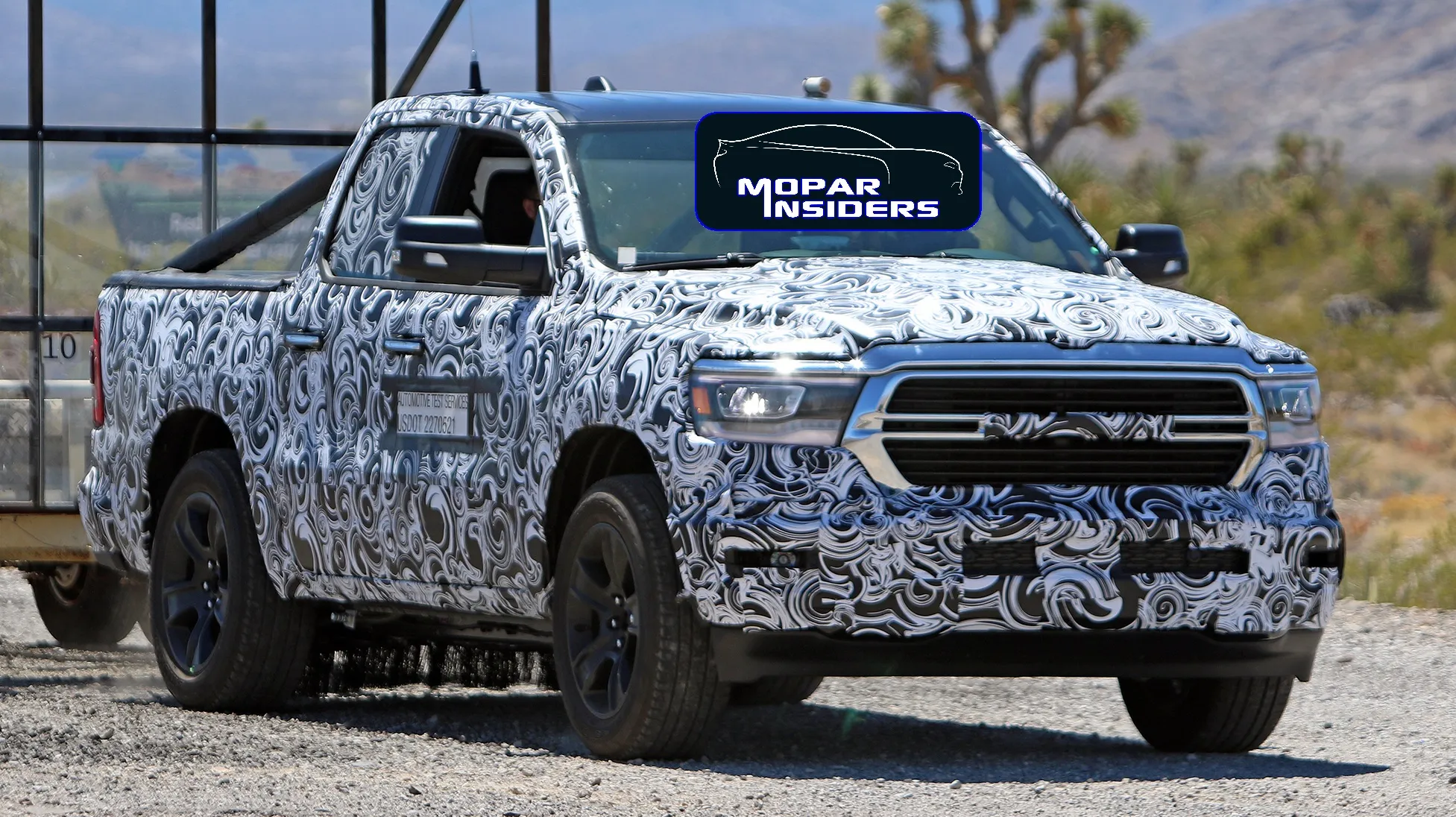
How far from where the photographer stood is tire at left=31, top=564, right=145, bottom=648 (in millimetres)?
11703

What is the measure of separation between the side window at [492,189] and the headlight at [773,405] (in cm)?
179

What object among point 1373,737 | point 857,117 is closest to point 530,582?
point 857,117

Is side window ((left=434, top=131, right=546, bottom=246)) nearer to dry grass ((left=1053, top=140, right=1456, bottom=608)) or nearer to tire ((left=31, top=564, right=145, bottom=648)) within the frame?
tire ((left=31, top=564, right=145, bottom=648))

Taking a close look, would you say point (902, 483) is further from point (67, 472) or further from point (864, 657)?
point (67, 472)

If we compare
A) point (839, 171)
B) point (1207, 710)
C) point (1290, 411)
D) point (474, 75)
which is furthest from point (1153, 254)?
point (474, 75)

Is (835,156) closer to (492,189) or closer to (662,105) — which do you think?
(662,105)

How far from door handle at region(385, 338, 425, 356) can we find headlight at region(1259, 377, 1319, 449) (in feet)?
8.14

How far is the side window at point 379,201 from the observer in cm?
843

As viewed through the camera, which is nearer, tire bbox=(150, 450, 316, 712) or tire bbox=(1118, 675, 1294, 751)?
tire bbox=(1118, 675, 1294, 751)

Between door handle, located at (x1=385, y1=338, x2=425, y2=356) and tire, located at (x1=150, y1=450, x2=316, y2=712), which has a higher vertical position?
door handle, located at (x1=385, y1=338, x2=425, y2=356)

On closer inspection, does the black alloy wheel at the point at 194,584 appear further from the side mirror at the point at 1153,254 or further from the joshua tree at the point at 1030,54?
the joshua tree at the point at 1030,54

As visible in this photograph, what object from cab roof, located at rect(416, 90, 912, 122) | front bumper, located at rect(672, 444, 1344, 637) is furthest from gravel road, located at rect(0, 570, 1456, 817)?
cab roof, located at rect(416, 90, 912, 122)

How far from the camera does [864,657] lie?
674 centimetres

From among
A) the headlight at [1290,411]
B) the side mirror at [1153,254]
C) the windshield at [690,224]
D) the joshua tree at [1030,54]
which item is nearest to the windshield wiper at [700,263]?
the windshield at [690,224]
